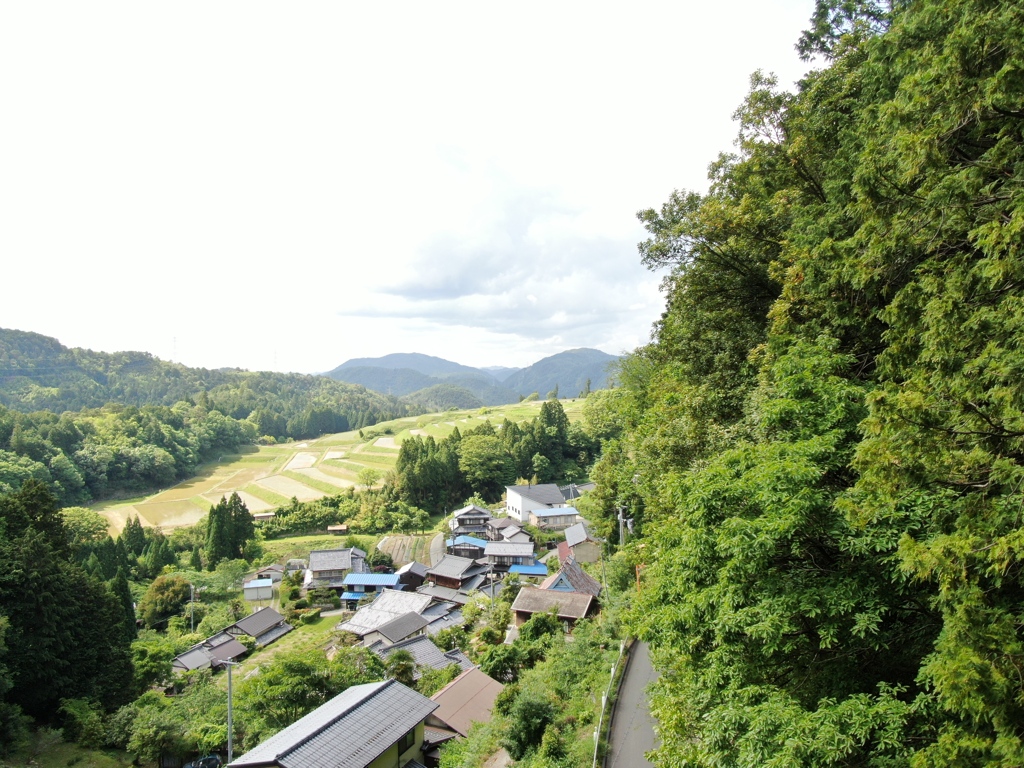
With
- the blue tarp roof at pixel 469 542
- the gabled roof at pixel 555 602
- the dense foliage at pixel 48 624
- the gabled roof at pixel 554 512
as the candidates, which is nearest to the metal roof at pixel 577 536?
the gabled roof at pixel 554 512

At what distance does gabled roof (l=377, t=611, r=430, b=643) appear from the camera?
2989 centimetres

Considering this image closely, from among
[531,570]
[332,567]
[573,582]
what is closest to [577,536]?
[531,570]

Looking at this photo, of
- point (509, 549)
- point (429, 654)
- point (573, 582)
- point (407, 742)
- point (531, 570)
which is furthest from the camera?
point (509, 549)

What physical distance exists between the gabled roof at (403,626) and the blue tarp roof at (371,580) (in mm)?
8943

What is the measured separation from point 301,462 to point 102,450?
93.3ft

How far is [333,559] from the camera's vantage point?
44.4 m

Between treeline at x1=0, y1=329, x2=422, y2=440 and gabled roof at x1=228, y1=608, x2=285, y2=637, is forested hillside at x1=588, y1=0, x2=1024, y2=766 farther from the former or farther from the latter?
treeline at x1=0, y1=329, x2=422, y2=440

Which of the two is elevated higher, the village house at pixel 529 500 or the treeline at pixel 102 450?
the treeline at pixel 102 450

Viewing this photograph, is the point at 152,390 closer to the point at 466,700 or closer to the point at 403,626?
the point at 403,626

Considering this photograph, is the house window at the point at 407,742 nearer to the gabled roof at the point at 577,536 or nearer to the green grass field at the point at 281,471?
the gabled roof at the point at 577,536

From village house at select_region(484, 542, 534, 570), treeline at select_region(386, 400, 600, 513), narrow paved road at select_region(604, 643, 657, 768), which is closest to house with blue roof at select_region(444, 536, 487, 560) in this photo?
village house at select_region(484, 542, 534, 570)

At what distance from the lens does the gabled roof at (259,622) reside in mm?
34062

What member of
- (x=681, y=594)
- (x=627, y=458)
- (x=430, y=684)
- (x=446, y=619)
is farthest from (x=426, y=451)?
(x=681, y=594)

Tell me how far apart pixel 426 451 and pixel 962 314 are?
205 ft
